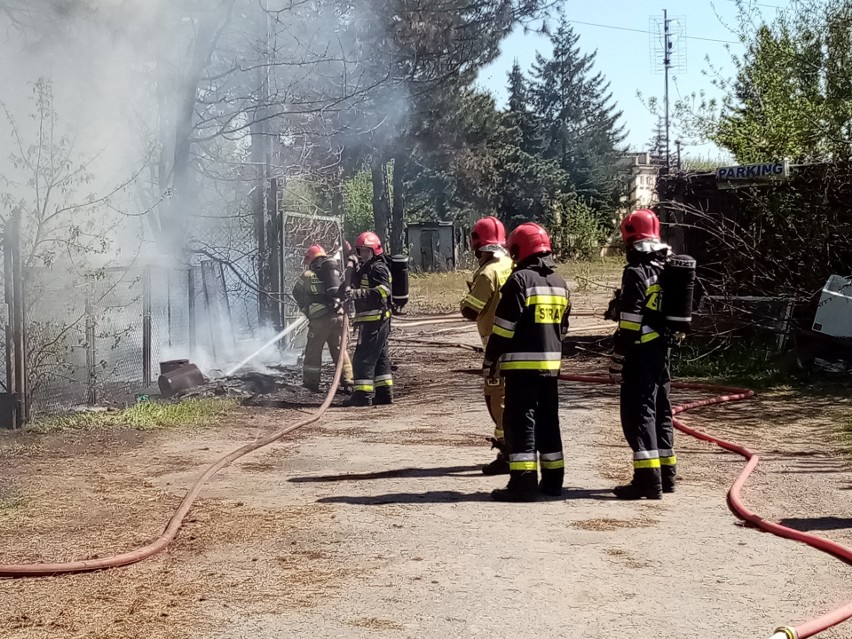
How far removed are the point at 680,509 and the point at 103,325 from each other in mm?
7161

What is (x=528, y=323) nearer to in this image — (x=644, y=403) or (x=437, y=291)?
(x=644, y=403)

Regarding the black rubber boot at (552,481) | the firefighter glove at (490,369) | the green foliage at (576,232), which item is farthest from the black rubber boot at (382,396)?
the green foliage at (576,232)

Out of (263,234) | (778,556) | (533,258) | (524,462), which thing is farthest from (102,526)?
(263,234)

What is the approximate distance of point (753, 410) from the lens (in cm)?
999

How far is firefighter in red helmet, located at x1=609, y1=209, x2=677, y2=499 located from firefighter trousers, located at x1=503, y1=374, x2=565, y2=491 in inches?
17.0

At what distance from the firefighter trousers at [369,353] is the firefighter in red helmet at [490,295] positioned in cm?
301

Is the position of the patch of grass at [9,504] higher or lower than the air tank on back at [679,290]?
lower

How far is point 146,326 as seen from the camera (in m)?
11.0

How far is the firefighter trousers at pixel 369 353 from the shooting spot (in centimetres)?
1055

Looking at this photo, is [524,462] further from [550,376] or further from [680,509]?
[680,509]

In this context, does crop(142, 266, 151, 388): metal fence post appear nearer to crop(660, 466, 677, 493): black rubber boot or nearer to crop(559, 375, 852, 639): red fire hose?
crop(559, 375, 852, 639): red fire hose

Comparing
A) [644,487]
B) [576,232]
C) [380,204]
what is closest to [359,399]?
[644,487]

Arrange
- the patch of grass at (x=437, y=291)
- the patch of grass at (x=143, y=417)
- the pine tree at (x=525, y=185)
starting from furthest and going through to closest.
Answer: the pine tree at (x=525, y=185), the patch of grass at (x=437, y=291), the patch of grass at (x=143, y=417)

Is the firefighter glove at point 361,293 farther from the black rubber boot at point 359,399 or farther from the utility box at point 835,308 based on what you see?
the utility box at point 835,308
